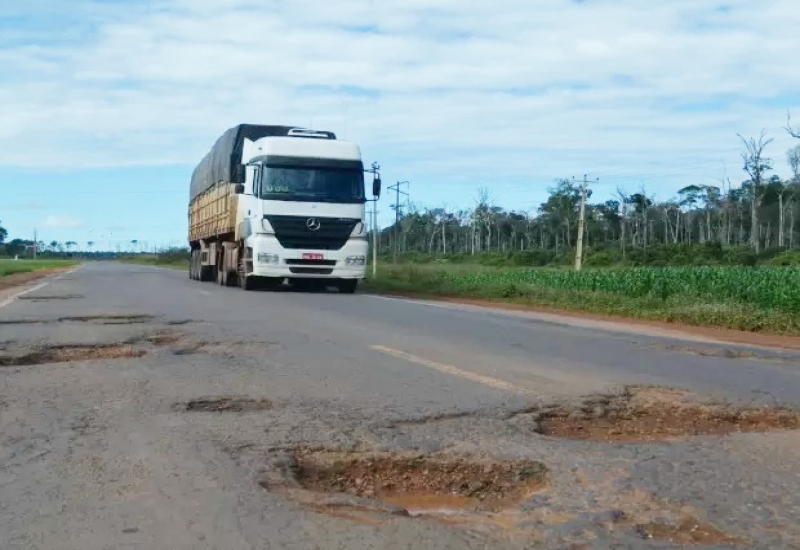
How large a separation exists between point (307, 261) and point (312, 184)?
1.85 m

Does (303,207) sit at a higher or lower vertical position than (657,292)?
higher

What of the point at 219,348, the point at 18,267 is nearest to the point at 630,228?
the point at 18,267

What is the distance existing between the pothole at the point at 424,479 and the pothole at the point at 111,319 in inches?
345

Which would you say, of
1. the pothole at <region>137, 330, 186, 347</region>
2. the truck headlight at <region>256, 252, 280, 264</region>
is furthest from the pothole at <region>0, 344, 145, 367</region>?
the truck headlight at <region>256, 252, 280, 264</region>

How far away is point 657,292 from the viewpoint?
82.9 ft

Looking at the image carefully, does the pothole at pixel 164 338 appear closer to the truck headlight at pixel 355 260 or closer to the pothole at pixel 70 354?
the pothole at pixel 70 354

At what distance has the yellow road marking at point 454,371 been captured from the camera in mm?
7538

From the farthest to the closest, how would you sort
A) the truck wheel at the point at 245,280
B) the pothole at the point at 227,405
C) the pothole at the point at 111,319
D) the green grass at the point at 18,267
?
the green grass at the point at 18,267
the truck wheel at the point at 245,280
the pothole at the point at 111,319
the pothole at the point at 227,405

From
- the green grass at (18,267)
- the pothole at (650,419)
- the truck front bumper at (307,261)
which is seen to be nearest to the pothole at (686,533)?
the pothole at (650,419)

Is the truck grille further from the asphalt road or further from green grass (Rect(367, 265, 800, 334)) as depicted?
the asphalt road

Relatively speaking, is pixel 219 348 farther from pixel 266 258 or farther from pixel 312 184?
pixel 312 184

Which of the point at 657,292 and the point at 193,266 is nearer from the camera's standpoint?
the point at 657,292

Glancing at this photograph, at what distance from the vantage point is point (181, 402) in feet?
22.6

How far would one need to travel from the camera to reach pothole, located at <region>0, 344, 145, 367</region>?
918 cm
